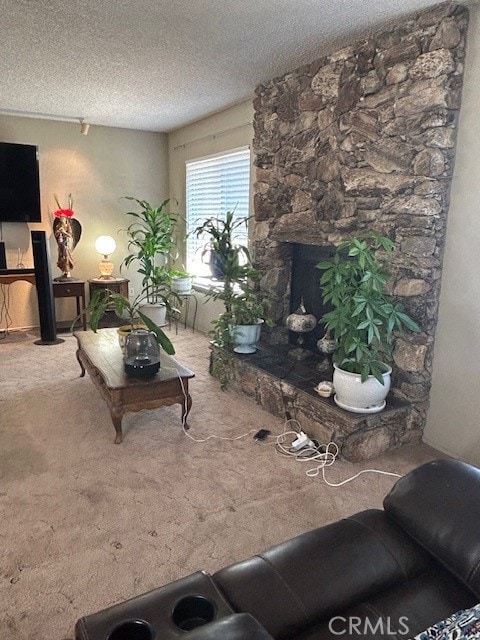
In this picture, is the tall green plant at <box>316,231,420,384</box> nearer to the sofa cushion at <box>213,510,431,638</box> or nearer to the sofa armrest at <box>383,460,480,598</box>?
the sofa armrest at <box>383,460,480,598</box>

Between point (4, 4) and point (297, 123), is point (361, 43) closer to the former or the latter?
point (297, 123)

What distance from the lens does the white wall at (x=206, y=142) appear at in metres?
4.23

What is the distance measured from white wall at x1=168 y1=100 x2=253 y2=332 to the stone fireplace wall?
2.45 ft

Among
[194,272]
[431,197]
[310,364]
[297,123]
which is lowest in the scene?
[310,364]

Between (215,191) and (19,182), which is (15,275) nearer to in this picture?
(19,182)

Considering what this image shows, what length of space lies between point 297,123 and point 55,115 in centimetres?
291

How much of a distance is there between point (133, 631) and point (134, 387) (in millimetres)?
1764

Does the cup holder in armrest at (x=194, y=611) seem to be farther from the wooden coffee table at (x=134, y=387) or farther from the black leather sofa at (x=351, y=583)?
the wooden coffee table at (x=134, y=387)

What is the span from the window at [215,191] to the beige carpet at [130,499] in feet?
6.91

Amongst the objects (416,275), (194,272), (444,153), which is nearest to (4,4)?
(444,153)

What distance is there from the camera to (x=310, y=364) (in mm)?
3320

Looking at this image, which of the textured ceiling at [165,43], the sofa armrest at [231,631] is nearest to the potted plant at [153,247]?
the textured ceiling at [165,43]

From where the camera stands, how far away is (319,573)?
1127mm

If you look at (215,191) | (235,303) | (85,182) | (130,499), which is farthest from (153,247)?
(130,499)
